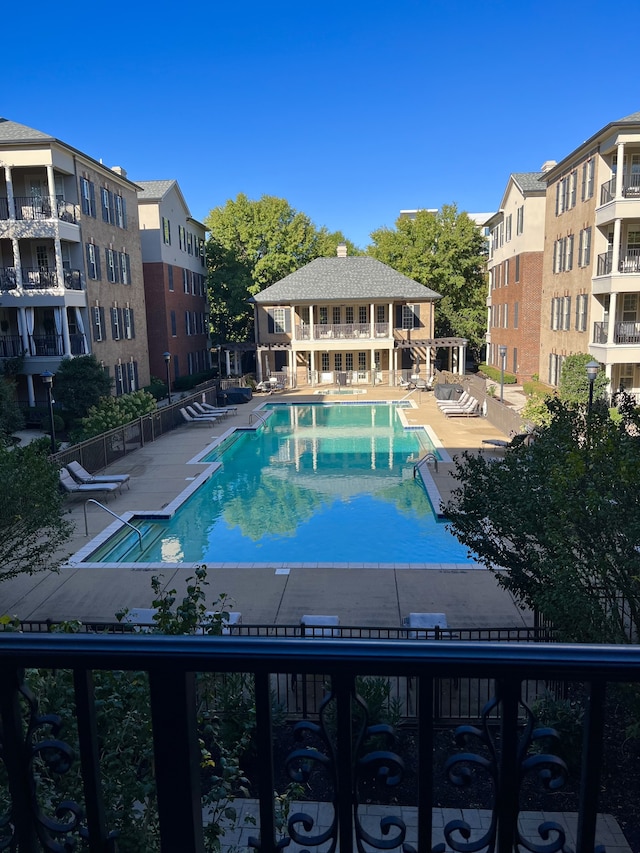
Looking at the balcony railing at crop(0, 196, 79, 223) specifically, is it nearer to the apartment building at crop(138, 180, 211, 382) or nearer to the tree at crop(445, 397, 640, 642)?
the apartment building at crop(138, 180, 211, 382)

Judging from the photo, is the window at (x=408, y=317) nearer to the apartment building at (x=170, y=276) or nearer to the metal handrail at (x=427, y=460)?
the apartment building at (x=170, y=276)

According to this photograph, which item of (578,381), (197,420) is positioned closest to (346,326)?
(197,420)

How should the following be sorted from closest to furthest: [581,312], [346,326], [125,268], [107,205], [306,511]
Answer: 1. [306,511]
2. [581,312]
3. [107,205]
4. [125,268]
5. [346,326]

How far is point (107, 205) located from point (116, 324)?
607cm

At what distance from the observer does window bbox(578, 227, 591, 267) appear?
104 feet

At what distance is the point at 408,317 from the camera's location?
48.1m

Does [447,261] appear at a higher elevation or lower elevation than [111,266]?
higher

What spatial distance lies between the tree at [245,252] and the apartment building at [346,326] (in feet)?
16.7

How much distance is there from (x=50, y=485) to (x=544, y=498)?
8077 mm

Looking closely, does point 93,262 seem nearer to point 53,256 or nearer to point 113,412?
point 53,256

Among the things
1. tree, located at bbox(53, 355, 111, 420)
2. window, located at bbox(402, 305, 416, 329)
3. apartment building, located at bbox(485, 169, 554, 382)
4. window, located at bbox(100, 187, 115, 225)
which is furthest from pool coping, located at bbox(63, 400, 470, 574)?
window, located at bbox(402, 305, 416, 329)

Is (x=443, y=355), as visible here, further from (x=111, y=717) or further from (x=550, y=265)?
(x=111, y=717)

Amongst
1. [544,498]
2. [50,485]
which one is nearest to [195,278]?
[50,485]

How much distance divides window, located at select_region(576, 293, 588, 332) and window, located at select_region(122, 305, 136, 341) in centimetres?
2364
